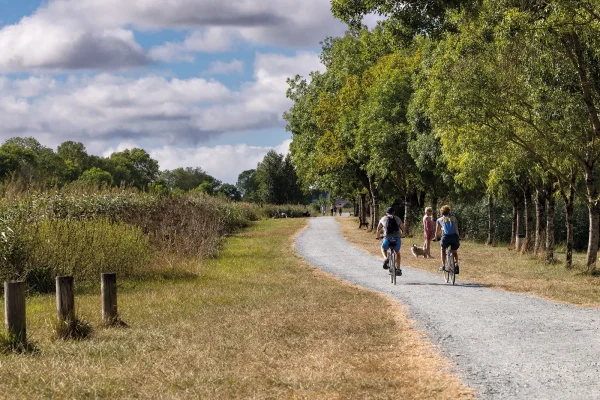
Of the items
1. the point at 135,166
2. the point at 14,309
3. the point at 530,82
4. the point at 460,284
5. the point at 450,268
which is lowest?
the point at 460,284

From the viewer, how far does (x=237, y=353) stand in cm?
955

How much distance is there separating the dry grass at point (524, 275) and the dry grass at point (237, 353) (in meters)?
3.89

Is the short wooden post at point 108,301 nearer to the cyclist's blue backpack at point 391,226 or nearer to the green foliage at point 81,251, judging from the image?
the green foliage at point 81,251

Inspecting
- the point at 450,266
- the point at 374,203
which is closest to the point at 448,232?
the point at 450,266

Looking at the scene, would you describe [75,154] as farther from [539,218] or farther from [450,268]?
[450,268]

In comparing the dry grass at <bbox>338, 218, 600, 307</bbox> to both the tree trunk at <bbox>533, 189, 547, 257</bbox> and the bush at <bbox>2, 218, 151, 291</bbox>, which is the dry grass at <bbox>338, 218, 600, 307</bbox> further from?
the bush at <bbox>2, 218, 151, 291</bbox>

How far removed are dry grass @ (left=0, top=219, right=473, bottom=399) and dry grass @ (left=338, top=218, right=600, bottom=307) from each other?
389 cm

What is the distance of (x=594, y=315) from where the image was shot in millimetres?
12766

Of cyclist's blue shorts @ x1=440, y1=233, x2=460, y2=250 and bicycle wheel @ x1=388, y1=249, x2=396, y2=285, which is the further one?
bicycle wheel @ x1=388, y1=249, x2=396, y2=285

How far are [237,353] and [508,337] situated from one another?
12.8ft

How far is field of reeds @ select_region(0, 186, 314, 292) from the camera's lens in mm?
18375

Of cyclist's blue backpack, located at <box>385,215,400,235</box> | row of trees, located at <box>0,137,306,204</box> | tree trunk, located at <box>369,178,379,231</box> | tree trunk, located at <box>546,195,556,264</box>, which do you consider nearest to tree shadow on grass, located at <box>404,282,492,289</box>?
cyclist's blue backpack, located at <box>385,215,400,235</box>

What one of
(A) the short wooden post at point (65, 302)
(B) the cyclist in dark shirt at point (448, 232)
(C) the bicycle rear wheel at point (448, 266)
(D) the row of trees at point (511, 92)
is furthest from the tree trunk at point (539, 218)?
(A) the short wooden post at point (65, 302)

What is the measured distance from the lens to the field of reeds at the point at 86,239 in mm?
18375
